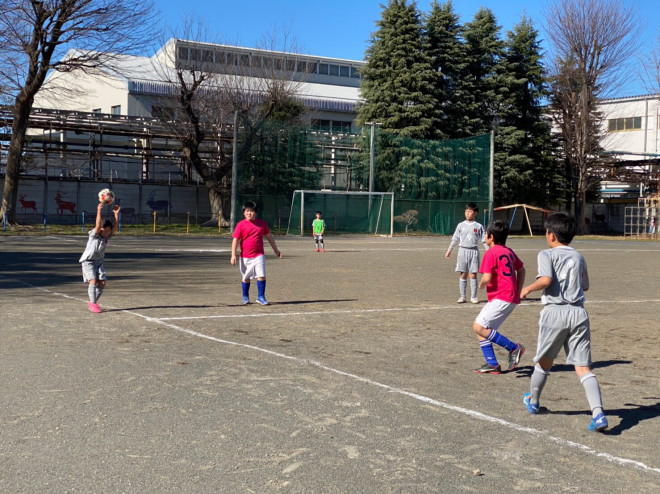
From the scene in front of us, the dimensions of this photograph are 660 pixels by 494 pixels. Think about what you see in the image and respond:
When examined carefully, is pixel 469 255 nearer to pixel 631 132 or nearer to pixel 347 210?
pixel 347 210

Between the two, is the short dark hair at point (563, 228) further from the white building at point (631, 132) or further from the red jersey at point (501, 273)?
the white building at point (631, 132)

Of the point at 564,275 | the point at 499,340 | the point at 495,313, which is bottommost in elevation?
the point at 499,340

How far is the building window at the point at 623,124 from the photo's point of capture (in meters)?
69.8

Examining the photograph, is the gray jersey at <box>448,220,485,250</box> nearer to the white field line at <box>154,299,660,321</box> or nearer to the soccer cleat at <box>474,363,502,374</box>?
the white field line at <box>154,299,660,321</box>

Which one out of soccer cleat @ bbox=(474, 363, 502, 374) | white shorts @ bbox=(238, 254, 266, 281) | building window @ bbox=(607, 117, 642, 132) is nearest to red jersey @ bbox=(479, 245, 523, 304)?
soccer cleat @ bbox=(474, 363, 502, 374)

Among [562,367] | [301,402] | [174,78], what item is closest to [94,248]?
[301,402]

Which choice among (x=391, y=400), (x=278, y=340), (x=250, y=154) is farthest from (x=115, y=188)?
(x=391, y=400)

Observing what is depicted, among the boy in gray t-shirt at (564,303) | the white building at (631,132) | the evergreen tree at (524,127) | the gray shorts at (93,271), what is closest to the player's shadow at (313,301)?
the gray shorts at (93,271)

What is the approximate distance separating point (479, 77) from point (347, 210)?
66.5 ft

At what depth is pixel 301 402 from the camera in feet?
19.8

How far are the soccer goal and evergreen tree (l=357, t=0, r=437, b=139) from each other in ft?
31.7

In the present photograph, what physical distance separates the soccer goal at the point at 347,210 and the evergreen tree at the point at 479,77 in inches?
540

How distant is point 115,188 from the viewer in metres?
47.3

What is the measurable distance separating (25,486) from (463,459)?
2521 mm
